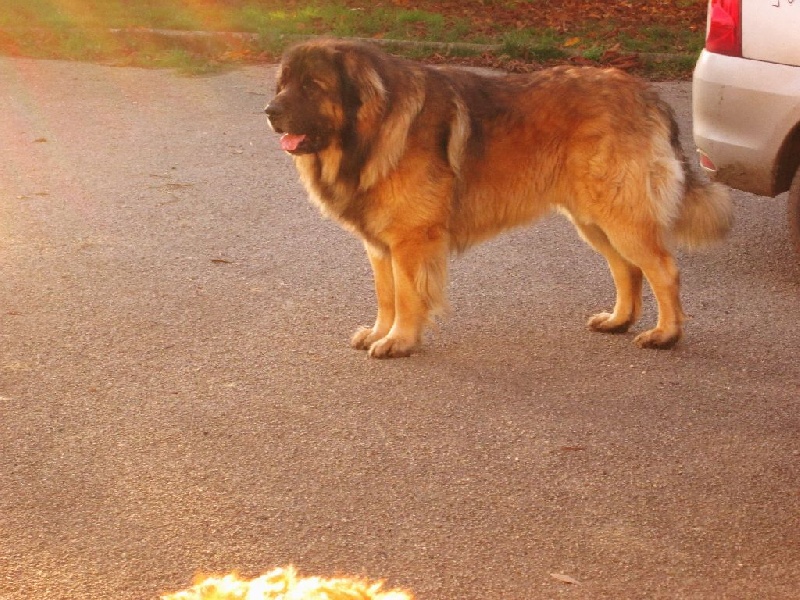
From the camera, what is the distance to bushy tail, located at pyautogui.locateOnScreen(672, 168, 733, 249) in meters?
5.82

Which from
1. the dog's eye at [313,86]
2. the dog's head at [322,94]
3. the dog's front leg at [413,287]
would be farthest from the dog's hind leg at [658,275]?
the dog's eye at [313,86]

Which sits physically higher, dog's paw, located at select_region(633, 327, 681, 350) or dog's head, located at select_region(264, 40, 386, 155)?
dog's head, located at select_region(264, 40, 386, 155)

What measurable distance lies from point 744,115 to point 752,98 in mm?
107

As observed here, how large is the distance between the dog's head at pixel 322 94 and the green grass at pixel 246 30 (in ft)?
23.2

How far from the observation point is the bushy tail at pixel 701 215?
582cm

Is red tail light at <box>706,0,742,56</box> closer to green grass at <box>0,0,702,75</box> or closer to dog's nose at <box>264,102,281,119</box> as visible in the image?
dog's nose at <box>264,102,281,119</box>

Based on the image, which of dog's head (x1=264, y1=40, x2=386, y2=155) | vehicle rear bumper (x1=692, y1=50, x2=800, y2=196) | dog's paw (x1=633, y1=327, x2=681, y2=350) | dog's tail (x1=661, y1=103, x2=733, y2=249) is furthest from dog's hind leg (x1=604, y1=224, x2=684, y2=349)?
dog's head (x1=264, y1=40, x2=386, y2=155)

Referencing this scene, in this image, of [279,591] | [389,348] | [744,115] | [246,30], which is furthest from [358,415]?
[246,30]

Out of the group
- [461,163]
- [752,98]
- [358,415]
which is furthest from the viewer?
[752,98]

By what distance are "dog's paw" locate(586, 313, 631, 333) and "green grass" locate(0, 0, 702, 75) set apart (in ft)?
22.5

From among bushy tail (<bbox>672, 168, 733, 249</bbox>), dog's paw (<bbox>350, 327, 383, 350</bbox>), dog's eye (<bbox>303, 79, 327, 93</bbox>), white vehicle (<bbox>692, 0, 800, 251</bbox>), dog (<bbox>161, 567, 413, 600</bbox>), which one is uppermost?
dog (<bbox>161, 567, 413, 600</bbox>)

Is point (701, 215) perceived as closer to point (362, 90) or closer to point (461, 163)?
point (461, 163)

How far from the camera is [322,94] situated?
211 inches

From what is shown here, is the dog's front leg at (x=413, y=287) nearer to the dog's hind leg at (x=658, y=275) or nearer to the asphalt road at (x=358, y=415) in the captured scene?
the asphalt road at (x=358, y=415)
